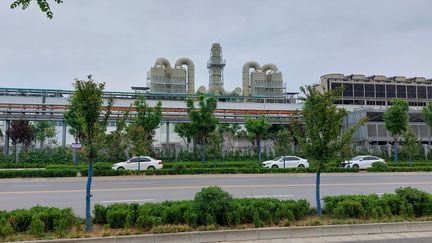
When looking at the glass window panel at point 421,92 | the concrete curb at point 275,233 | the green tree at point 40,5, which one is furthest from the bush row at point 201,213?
the glass window panel at point 421,92

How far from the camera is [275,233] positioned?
788 cm

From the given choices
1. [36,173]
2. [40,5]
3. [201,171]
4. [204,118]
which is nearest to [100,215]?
[40,5]

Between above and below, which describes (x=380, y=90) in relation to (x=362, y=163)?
above

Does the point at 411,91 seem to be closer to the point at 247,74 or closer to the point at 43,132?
the point at 247,74

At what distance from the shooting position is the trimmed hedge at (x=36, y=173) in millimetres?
22984

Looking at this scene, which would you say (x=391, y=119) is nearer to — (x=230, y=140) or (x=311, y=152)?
(x=230, y=140)

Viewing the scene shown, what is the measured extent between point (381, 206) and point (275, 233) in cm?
370

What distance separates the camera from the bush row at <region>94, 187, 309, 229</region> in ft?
27.0

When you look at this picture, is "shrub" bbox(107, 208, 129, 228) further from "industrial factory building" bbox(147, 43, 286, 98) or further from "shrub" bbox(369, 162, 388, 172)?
"industrial factory building" bbox(147, 43, 286, 98)

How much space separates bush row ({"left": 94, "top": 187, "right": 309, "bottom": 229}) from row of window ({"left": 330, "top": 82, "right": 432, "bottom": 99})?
7227 cm

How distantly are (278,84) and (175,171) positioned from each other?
152 ft

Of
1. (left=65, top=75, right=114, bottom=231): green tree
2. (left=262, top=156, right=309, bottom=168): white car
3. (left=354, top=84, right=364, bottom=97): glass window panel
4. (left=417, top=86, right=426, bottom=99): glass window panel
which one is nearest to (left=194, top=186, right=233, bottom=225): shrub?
(left=65, top=75, right=114, bottom=231): green tree

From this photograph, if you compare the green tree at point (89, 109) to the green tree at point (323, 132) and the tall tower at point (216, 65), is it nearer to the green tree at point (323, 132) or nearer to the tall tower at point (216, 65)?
the green tree at point (323, 132)

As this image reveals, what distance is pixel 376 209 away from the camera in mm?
9344
